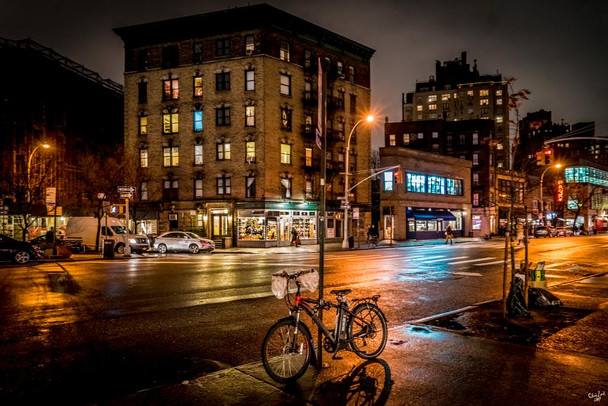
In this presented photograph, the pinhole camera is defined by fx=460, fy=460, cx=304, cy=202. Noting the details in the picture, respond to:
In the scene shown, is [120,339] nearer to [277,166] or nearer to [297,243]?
[297,243]

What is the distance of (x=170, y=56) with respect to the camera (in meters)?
43.8

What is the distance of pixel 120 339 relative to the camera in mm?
8039

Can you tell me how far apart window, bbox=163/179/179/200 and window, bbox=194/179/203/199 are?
1.93 metres

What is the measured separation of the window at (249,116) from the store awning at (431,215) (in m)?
21.8

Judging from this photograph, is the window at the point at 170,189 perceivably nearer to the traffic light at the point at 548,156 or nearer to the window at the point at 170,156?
the window at the point at 170,156

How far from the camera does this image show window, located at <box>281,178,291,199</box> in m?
41.9

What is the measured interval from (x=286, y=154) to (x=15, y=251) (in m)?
24.8

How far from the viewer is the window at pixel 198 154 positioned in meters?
42.8

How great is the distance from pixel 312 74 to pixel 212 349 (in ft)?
132

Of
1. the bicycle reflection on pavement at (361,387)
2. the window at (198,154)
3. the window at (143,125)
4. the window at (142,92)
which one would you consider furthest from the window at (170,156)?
the bicycle reflection on pavement at (361,387)

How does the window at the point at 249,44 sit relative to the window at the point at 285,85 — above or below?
above

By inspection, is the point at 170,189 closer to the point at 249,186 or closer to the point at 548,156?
the point at 249,186

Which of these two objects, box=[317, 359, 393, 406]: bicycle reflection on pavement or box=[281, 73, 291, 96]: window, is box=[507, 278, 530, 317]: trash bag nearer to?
box=[317, 359, 393, 406]: bicycle reflection on pavement

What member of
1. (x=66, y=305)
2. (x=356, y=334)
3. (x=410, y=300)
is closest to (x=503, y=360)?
(x=356, y=334)
